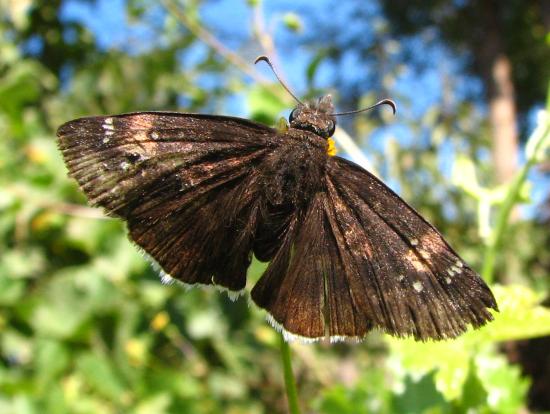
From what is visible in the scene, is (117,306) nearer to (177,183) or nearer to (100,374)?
(100,374)

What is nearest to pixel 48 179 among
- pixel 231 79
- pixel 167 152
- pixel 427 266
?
pixel 231 79

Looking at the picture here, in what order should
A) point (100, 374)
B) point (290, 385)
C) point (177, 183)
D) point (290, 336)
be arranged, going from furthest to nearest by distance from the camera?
point (100, 374) → point (177, 183) → point (290, 336) → point (290, 385)

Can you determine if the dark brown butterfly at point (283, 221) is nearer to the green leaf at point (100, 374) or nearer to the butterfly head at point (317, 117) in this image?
the butterfly head at point (317, 117)

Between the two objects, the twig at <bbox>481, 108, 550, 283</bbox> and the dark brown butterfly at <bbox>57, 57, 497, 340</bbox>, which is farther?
the twig at <bbox>481, 108, 550, 283</bbox>

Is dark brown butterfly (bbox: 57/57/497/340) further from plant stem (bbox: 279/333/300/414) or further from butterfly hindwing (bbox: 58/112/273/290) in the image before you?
plant stem (bbox: 279/333/300/414)

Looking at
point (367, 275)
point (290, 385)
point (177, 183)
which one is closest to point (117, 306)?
point (177, 183)

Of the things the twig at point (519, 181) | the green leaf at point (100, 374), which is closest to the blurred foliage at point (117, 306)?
the green leaf at point (100, 374)

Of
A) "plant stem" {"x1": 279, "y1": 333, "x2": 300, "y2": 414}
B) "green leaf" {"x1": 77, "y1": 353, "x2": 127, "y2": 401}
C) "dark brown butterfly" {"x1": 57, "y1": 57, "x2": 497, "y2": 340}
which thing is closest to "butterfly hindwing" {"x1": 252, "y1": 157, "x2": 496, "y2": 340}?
"dark brown butterfly" {"x1": 57, "y1": 57, "x2": 497, "y2": 340}
